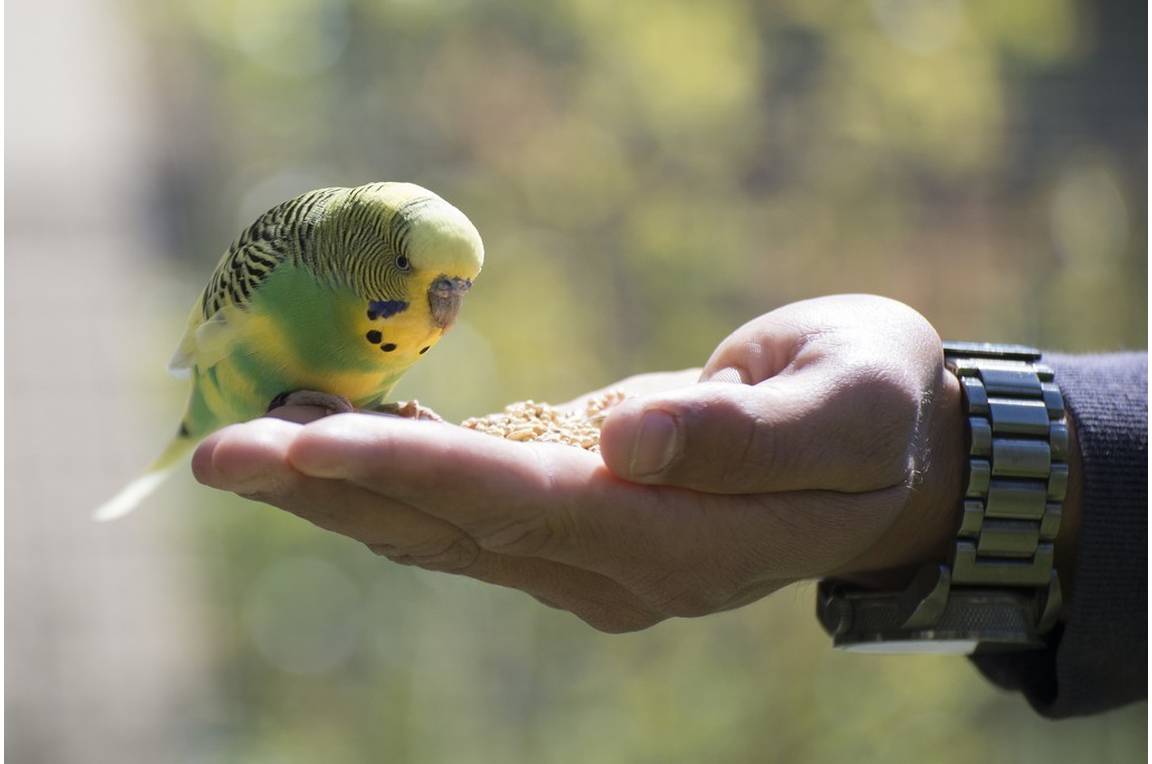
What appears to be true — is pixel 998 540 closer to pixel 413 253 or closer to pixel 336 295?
pixel 413 253

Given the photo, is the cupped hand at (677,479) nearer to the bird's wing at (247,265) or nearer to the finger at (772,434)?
the finger at (772,434)

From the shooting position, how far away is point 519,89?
171 inches

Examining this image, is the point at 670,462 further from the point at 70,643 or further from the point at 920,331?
the point at 70,643

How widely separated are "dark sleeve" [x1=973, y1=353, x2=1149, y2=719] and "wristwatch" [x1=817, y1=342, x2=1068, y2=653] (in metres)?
0.06

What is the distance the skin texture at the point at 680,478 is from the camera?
1.30 meters

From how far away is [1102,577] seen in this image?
1788mm

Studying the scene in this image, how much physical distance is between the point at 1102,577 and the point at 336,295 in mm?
1298

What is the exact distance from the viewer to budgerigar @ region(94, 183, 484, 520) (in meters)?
1.76

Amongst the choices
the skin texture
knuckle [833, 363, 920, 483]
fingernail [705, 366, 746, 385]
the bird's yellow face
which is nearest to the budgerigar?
the bird's yellow face

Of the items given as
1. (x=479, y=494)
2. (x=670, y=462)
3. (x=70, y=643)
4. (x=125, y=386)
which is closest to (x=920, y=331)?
(x=670, y=462)

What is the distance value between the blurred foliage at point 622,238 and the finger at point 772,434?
102 inches

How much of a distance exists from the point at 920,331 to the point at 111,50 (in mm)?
3877

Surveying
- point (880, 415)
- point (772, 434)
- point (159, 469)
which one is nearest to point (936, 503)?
point (880, 415)

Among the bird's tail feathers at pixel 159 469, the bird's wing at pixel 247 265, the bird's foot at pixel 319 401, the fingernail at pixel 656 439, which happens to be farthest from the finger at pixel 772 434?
the bird's tail feathers at pixel 159 469
